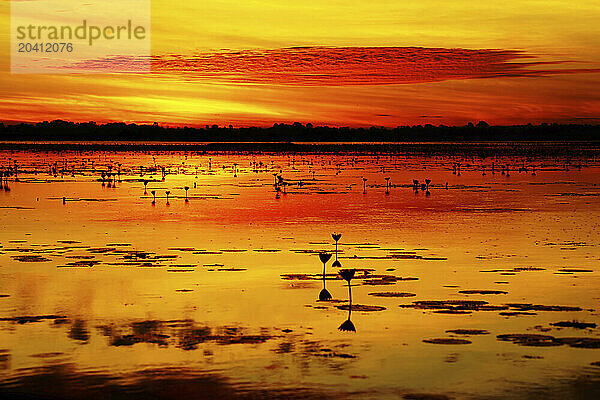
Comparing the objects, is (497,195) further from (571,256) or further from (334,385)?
(334,385)

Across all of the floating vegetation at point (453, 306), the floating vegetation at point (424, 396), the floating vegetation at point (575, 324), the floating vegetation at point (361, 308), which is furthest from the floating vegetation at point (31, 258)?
the floating vegetation at point (424, 396)

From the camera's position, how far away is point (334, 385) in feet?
37.4

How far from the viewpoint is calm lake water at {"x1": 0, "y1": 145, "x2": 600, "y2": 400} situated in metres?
11.7

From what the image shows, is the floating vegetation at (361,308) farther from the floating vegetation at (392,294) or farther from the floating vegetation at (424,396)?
the floating vegetation at (424,396)

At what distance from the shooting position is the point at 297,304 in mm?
16297

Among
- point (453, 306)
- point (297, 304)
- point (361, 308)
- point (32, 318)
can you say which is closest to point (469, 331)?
point (453, 306)

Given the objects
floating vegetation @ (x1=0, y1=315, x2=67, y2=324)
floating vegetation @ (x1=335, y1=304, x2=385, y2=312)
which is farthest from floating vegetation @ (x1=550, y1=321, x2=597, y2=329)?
floating vegetation @ (x1=0, y1=315, x2=67, y2=324)

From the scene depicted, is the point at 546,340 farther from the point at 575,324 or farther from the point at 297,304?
the point at 297,304

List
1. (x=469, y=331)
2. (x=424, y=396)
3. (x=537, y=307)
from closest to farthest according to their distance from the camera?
1. (x=424, y=396)
2. (x=469, y=331)
3. (x=537, y=307)

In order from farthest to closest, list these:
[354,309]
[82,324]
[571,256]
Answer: [571,256]
[354,309]
[82,324]

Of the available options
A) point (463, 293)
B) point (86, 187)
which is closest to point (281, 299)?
point (463, 293)

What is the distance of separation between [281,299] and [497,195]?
1113 inches

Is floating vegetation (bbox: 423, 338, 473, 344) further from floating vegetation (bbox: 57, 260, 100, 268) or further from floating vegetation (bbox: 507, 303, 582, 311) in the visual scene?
floating vegetation (bbox: 57, 260, 100, 268)

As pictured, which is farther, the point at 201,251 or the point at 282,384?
the point at 201,251
